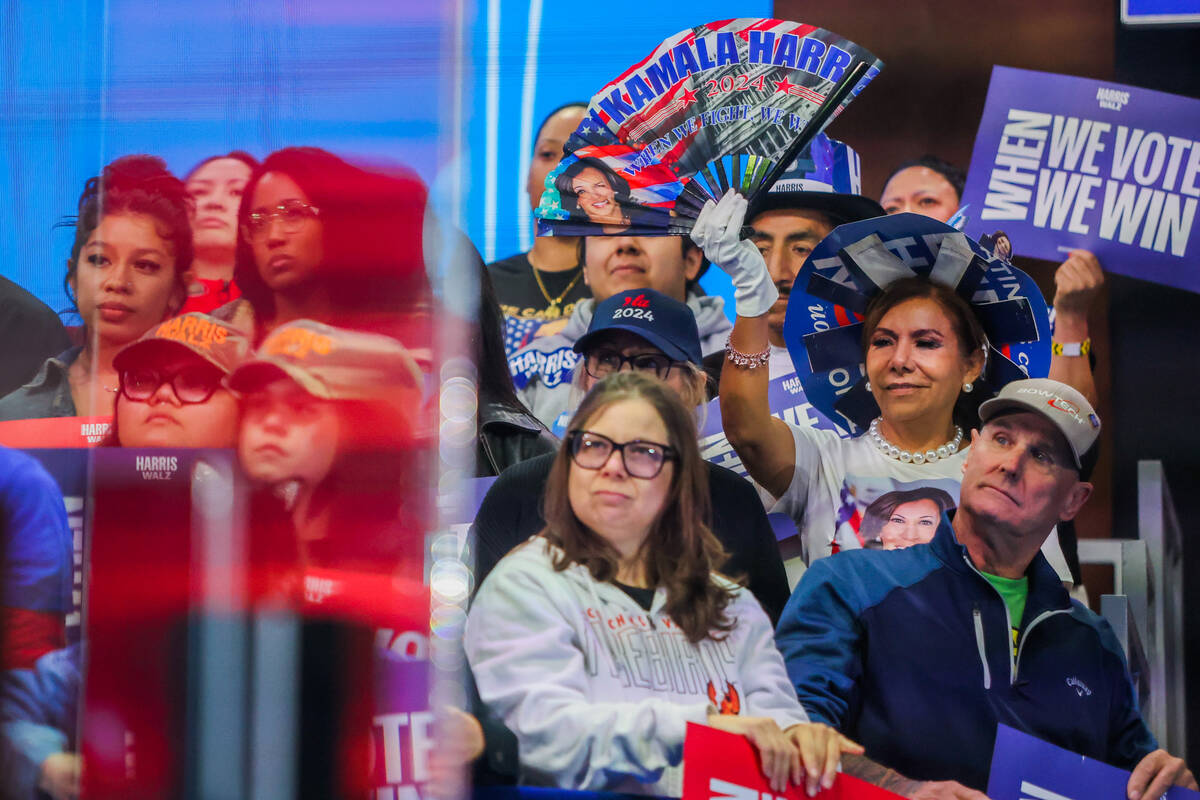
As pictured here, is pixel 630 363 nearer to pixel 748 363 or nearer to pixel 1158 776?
pixel 748 363

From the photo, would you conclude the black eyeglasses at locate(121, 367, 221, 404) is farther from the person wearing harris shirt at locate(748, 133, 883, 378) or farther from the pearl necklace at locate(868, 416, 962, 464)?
the pearl necklace at locate(868, 416, 962, 464)

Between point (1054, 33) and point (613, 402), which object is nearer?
point (613, 402)

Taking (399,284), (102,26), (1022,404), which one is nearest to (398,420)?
(399,284)

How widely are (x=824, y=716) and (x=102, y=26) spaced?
6.12 feet

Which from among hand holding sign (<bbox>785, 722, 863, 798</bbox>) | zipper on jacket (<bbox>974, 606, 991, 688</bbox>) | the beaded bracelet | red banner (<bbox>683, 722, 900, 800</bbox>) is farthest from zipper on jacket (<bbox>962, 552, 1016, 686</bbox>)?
the beaded bracelet

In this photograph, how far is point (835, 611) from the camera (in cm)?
272

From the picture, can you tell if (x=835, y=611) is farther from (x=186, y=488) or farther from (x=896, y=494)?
(x=186, y=488)

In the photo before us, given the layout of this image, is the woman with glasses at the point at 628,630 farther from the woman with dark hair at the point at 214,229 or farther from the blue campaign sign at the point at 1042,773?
the woman with dark hair at the point at 214,229

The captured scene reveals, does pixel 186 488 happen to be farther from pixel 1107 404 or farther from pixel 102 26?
pixel 1107 404

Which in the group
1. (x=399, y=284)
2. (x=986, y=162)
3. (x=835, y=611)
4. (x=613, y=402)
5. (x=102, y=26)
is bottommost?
(x=835, y=611)

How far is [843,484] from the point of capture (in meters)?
2.80

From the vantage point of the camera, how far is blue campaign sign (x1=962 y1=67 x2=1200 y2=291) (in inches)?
112

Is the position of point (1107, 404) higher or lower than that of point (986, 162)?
lower

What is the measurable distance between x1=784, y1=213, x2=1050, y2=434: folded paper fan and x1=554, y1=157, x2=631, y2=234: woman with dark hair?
1.25 feet
